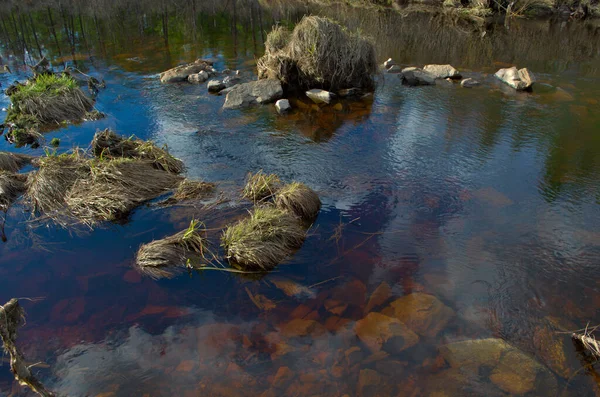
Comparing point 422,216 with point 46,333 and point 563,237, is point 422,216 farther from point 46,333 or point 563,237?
point 46,333

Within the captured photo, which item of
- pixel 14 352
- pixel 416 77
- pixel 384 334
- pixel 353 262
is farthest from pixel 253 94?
pixel 14 352

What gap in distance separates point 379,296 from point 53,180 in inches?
298

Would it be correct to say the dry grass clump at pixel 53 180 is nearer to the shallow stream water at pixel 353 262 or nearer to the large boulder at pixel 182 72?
the shallow stream water at pixel 353 262

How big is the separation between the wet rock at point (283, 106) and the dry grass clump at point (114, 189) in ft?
17.4

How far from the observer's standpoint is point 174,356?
22.4ft

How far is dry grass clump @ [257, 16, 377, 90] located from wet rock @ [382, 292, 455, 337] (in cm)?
1038

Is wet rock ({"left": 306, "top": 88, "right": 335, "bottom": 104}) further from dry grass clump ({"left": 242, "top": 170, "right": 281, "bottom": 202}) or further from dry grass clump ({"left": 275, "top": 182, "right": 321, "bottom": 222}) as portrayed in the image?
dry grass clump ({"left": 275, "top": 182, "right": 321, "bottom": 222})

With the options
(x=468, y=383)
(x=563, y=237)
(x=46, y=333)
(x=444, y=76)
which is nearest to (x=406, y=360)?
(x=468, y=383)

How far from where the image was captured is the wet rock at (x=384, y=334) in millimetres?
6949

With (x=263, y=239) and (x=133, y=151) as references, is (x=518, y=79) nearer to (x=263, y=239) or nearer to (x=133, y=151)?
(x=263, y=239)

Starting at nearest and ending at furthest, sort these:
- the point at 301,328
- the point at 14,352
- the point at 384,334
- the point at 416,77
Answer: the point at 14,352 < the point at 384,334 < the point at 301,328 < the point at 416,77

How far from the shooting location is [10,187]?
34.4ft

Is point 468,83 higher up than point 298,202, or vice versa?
point 468,83

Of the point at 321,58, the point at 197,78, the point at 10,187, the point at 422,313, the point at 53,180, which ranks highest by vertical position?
the point at 321,58
